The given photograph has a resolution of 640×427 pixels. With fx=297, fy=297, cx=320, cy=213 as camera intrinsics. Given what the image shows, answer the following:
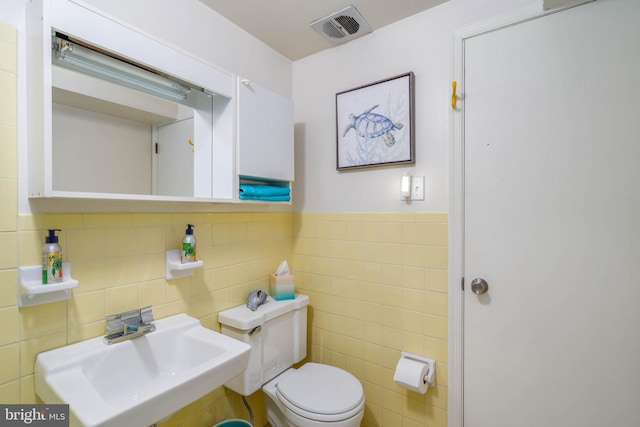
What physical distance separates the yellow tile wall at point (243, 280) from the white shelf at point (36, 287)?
0.07 feet

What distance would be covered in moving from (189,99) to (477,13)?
1.40m

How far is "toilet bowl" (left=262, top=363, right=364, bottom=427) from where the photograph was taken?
4.29ft

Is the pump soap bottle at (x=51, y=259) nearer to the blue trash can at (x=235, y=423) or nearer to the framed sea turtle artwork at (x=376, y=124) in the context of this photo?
the blue trash can at (x=235, y=423)

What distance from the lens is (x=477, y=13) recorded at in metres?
1.38

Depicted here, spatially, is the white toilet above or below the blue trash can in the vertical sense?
above

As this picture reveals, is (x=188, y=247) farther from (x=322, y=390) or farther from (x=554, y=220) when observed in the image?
(x=554, y=220)

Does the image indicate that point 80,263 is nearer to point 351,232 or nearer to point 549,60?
point 351,232

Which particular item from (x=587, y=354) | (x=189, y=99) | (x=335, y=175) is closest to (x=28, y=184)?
(x=189, y=99)

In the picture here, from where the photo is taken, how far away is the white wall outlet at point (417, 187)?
60.2 inches

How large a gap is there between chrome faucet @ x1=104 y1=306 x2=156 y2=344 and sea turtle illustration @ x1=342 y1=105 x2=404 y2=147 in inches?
54.1

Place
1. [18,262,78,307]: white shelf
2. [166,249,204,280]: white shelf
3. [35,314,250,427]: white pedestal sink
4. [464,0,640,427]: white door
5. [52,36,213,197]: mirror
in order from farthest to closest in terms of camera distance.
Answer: [166,249,204,280]: white shelf
[464,0,640,427]: white door
[52,36,213,197]: mirror
[18,262,78,307]: white shelf
[35,314,250,427]: white pedestal sink

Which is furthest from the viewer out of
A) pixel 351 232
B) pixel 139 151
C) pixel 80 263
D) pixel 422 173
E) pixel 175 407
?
pixel 351 232

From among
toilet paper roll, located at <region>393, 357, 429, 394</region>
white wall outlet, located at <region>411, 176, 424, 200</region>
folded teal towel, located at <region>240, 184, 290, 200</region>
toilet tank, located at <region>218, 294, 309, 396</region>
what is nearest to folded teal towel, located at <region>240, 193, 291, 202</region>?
folded teal towel, located at <region>240, 184, 290, 200</region>

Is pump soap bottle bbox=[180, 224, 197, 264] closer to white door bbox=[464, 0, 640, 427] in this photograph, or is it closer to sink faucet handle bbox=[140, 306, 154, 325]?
sink faucet handle bbox=[140, 306, 154, 325]
